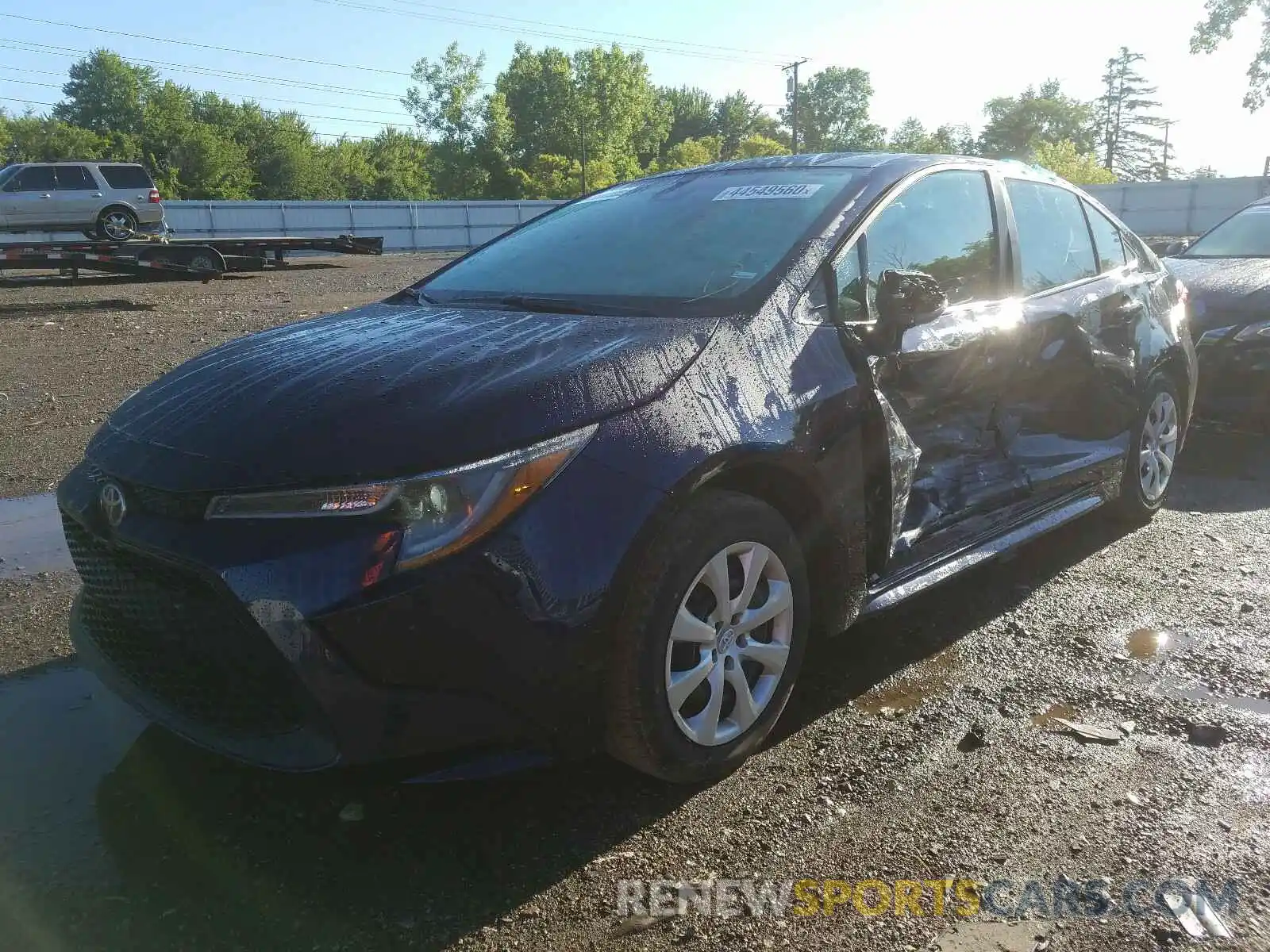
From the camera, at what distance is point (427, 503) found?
2.14 m

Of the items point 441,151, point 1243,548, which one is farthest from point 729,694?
point 441,151

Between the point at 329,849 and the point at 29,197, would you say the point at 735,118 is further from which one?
the point at 329,849

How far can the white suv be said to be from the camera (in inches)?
855

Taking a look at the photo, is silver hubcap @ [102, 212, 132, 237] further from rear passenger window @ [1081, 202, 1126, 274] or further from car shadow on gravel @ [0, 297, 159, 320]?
rear passenger window @ [1081, 202, 1126, 274]

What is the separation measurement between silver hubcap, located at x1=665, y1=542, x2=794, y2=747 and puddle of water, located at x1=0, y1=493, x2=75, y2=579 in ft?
9.69

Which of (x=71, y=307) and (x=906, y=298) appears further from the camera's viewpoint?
(x=71, y=307)

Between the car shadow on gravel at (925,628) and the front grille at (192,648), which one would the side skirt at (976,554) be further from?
the front grille at (192,648)

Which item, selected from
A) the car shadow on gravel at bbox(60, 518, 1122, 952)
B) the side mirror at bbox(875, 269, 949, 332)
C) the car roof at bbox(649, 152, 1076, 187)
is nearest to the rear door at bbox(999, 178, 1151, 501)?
the car roof at bbox(649, 152, 1076, 187)

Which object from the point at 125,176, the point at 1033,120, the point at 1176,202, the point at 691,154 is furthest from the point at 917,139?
the point at 125,176

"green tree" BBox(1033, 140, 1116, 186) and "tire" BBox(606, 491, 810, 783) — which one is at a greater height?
"green tree" BBox(1033, 140, 1116, 186)

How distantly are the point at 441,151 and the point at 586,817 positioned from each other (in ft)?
243

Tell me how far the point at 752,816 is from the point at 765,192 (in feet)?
6.82

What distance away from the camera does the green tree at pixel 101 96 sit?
67062mm

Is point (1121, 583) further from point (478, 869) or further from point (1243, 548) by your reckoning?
point (478, 869)
